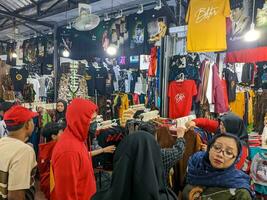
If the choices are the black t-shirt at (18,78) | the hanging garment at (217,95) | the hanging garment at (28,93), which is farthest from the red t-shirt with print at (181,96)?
the black t-shirt at (18,78)

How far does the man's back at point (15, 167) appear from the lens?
A: 1943 mm

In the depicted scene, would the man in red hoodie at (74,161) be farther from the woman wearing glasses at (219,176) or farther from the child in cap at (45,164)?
the woman wearing glasses at (219,176)

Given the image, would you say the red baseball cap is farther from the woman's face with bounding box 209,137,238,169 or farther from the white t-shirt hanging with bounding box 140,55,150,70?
the white t-shirt hanging with bounding box 140,55,150,70

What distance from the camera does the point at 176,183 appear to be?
10.9 ft

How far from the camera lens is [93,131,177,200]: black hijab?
155 centimetres

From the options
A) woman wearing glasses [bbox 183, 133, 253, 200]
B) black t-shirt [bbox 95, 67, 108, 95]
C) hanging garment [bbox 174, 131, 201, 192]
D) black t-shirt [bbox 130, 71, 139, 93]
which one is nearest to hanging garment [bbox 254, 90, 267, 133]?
black t-shirt [bbox 130, 71, 139, 93]

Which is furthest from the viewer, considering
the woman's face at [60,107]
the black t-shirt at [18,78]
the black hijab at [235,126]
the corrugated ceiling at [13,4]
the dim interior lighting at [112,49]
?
the corrugated ceiling at [13,4]

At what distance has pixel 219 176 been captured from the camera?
2.08 meters

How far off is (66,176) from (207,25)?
11.0 feet

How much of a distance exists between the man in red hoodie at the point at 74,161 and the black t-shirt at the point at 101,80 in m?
5.68

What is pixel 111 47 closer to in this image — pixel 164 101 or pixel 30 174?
pixel 164 101

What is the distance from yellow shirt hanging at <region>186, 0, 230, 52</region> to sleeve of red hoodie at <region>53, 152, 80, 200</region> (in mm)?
2989

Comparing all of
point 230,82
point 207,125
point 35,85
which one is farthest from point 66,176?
point 35,85

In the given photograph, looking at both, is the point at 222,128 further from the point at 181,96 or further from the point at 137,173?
the point at 137,173
